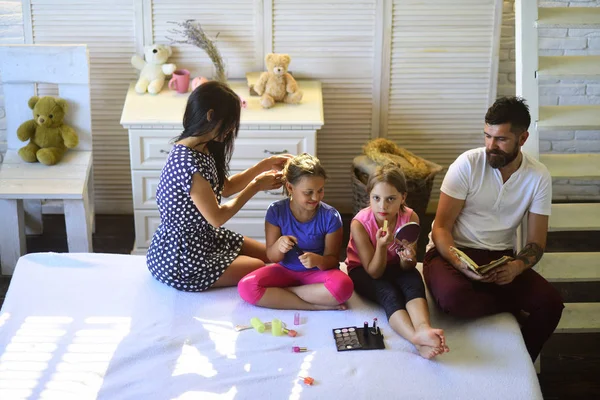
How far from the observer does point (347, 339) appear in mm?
2451

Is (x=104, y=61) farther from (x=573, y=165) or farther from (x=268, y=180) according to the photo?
(x=573, y=165)

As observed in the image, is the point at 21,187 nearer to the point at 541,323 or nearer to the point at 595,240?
the point at 541,323

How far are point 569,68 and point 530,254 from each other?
0.72 meters

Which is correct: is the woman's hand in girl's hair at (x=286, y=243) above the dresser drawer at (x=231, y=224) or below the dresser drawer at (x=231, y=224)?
above

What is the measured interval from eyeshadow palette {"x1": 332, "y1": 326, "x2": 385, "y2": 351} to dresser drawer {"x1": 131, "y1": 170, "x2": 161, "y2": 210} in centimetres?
138

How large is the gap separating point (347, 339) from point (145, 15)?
206 cm

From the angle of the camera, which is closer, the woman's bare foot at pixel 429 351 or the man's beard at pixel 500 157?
the woman's bare foot at pixel 429 351

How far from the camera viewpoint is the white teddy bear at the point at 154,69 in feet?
12.3

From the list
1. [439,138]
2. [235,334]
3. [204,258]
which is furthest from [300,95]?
[235,334]

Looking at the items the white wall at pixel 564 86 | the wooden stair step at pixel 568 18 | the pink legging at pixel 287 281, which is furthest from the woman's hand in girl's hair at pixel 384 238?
the white wall at pixel 564 86

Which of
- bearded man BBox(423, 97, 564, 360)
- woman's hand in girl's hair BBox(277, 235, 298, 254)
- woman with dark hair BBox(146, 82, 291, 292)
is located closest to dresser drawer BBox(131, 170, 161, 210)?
woman with dark hair BBox(146, 82, 291, 292)

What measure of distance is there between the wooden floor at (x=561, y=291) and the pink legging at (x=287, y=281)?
31.6 inches

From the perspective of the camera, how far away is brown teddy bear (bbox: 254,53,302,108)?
3.64m

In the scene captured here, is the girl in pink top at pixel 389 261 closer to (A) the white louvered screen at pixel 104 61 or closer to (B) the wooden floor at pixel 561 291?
(B) the wooden floor at pixel 561 291
